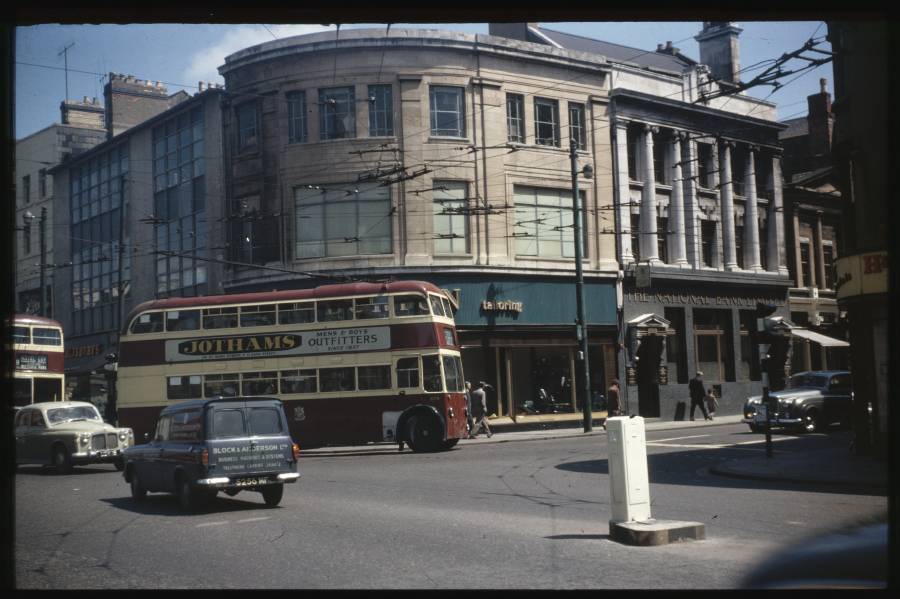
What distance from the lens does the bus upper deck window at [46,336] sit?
95.3 ft

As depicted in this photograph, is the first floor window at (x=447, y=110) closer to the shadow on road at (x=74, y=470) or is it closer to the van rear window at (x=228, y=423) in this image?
the shadow on road at (x=74, y=470)

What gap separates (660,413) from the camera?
133ft

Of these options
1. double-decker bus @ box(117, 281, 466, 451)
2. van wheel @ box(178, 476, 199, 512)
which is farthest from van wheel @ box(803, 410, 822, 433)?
van wheel @ box(178, 476, 199, 512)

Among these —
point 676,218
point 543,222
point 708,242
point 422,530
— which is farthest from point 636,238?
point 422,530

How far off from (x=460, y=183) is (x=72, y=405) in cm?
1730

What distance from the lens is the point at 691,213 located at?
4338 centimetres

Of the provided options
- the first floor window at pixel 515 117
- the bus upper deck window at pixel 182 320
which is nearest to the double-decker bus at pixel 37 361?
the bus upper deck window at pixel 182 320

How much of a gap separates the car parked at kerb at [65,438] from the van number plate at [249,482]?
28.8 feet

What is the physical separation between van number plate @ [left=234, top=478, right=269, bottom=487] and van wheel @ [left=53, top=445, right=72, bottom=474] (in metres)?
9.37

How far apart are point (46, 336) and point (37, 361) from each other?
2.66ft

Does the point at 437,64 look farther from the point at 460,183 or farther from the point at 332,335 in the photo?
the point at 332,335

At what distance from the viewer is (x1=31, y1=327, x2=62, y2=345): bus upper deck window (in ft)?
95.3

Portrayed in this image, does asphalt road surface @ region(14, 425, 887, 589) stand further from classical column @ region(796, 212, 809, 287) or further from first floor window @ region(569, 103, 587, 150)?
classical column @ region(796, 212, 809, 287)

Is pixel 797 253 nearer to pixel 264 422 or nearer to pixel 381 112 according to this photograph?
pixel 381 112
